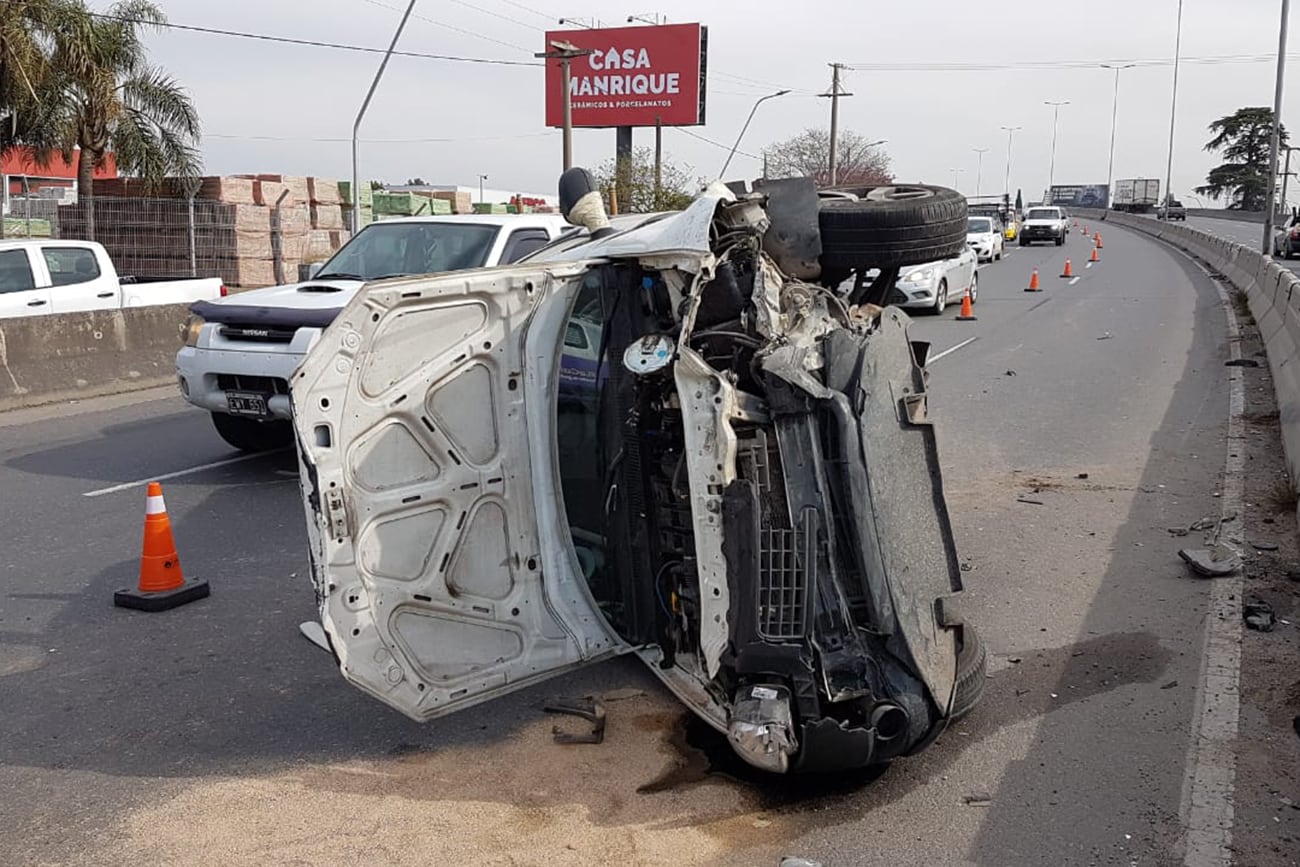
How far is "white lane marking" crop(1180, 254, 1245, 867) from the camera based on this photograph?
3600 millimetres

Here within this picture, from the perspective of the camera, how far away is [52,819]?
12.5 ft

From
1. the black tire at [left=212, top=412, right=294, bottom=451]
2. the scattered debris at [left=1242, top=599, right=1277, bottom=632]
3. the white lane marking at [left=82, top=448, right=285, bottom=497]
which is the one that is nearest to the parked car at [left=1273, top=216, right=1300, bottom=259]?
the scattered debris at [left=1242, top=599, right=1277, bottom=632]

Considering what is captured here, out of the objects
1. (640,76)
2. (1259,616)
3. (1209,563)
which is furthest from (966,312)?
(640,76)

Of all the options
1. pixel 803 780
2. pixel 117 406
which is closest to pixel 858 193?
pixel 803 780

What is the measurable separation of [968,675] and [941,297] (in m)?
16.4

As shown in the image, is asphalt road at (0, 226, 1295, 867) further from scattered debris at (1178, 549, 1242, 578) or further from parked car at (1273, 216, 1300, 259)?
parked car at (1273, 216, 1300, 259)

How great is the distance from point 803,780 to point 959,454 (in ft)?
18.8

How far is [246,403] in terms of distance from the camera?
A: 27.1ft

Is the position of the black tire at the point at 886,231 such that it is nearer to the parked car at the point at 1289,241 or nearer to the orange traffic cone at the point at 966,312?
the orange traffic cone at the point at 966,312

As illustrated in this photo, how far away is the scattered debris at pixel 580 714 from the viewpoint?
14.3 feet

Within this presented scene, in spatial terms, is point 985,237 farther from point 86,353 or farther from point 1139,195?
point 1139,195

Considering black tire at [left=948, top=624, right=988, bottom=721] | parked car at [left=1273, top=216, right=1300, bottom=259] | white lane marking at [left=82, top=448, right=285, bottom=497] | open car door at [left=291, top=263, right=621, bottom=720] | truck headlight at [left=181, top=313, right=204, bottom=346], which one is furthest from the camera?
parked car at [left=1273, top=216, right=1300, bottom=259]

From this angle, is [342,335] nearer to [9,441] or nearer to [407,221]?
[407,221]

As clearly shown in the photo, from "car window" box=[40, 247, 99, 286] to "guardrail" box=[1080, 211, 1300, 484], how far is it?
1223 cm
